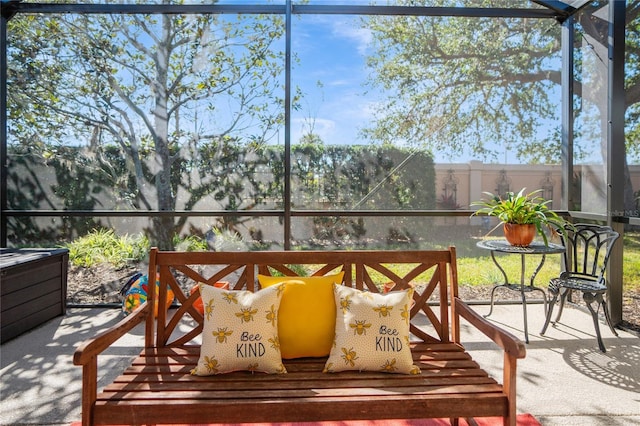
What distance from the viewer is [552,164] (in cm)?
405

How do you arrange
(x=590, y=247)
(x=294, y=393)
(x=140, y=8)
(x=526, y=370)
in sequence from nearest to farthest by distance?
1. (x=294, y=393)
2. (x=526, y=370)
3. (x=590, y=247)
4. (x=140, y=8)

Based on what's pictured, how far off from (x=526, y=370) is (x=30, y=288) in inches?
149

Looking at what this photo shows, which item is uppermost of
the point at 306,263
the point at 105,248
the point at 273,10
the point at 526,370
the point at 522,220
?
the point at 273,10

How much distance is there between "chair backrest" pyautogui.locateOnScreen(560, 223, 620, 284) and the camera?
317 cm

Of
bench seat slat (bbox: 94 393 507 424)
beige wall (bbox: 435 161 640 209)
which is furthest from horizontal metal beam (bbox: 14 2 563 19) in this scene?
bench seat slat (bbox: 94 393 507 424)

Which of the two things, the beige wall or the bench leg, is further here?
the beige wall

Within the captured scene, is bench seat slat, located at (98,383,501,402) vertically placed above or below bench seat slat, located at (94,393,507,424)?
above

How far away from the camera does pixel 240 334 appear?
1.65 m

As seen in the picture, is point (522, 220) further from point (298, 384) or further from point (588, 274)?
point (298, 384)

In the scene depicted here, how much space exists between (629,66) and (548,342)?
8.13ft

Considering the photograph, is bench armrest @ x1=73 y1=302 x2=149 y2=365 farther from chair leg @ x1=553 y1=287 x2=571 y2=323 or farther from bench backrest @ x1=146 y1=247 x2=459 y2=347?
chair leg @ x1=553 y1=287 x2=571 y2=323

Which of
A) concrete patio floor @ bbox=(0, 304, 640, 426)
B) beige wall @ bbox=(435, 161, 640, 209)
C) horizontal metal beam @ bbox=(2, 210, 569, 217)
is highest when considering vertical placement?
beige wall @ bbox=(435, 161, 640, 209)

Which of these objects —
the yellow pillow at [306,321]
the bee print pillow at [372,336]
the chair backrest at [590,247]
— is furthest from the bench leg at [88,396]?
the chair backrest at [590,247]

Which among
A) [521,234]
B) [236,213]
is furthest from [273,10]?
[521,234]
